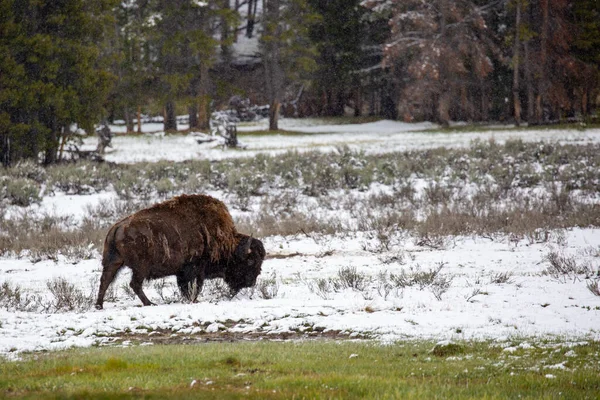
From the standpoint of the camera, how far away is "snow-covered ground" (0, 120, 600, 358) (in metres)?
8.16

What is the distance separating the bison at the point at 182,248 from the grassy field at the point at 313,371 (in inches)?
98.4

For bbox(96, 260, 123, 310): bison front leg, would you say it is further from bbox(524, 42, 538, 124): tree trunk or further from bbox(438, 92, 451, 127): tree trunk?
bbox(438, 92, 451, 127): tree trunk

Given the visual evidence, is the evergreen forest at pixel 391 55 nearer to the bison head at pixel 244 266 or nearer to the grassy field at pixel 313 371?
the bison head at pixel 244 266

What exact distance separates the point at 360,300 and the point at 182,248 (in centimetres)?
231

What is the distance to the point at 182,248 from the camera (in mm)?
10133

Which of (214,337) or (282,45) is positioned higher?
(282,45)

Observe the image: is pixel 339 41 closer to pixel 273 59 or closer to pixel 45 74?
pixel 273 59

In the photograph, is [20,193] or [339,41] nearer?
[20,193]

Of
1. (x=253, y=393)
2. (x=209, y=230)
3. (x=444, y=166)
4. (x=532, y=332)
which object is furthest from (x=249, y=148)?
(x=253, y=393)

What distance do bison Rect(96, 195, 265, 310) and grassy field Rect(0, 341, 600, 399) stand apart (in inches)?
98.4

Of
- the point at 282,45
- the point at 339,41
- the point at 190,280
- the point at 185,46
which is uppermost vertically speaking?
the point at 339,41

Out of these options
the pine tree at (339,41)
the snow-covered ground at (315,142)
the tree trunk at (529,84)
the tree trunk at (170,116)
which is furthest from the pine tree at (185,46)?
the tree trunk at (529,84)

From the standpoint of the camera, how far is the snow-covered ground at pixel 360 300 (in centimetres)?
816

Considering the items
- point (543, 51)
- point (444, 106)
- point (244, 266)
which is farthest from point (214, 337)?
point (444, 106)
